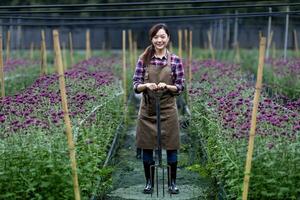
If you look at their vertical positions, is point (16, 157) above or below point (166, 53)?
below

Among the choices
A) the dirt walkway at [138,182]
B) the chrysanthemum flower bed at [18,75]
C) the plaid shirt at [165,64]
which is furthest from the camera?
the chrysanthemum flower bed at [18,75]

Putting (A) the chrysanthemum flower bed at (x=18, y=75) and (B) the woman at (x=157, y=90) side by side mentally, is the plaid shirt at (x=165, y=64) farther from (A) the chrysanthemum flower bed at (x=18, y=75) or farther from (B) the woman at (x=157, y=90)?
(A) the chrysanthemum flower bed at (x=18, y=75)

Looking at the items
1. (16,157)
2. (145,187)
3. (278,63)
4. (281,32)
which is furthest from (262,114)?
(281,32)

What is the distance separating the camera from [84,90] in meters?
7.62

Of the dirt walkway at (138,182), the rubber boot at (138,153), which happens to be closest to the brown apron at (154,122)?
the dirt walkway at (138,182)

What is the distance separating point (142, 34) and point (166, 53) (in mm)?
24871

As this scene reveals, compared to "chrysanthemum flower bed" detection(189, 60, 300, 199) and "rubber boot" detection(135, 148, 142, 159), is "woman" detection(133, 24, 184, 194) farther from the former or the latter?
"rubber boot" detection(135, 148, 142, 159)

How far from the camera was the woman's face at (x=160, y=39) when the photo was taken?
5.63 metres

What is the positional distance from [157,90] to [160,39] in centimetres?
48

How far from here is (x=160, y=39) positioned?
18.5ft

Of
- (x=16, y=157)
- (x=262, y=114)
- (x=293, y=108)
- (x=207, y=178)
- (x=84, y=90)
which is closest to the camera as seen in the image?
(x=16, y=157)

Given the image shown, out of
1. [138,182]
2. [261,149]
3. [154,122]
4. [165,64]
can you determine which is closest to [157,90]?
[165,64]

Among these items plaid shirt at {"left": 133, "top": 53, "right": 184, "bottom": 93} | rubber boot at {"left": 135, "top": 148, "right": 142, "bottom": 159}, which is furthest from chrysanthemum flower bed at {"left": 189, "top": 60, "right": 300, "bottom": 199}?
rubber boot at {"left": 135, "top": 148, "right": 142, "bottom": 159}

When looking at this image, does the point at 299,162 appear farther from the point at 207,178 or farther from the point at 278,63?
the point at 278,63
